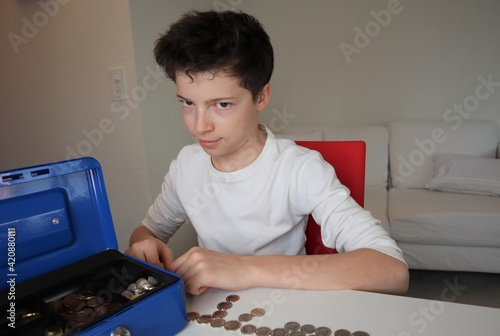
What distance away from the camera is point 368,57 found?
2707 millimetres

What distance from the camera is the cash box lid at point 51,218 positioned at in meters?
0.59

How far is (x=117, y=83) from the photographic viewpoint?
65.7 inches

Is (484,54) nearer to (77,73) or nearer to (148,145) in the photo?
(148,145)

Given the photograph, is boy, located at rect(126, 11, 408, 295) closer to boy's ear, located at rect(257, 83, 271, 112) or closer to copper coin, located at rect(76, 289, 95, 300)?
boy's ear, located at rect(257, 83, 271, 112)

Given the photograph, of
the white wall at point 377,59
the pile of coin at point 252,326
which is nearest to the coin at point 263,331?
the pile of coin at point 252,326

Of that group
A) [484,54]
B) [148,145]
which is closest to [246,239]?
[148,145]

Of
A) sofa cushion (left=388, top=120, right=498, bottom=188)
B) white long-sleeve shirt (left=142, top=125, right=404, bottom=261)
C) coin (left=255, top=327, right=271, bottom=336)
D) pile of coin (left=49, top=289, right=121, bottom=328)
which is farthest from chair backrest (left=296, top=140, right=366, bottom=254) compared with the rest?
sofa cushion (left=388, top=120, right=498, bottom=188)

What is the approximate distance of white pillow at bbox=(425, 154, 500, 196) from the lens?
7.04 ft

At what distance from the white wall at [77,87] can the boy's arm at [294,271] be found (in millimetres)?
1161

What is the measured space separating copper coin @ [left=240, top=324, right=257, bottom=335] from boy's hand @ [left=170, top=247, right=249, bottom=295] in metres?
0.10

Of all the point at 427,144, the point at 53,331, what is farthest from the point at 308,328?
the point at 427,144

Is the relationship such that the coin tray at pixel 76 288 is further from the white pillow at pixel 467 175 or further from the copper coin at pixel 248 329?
the white pillow at pixel 467 175

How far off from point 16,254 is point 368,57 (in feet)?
8.70

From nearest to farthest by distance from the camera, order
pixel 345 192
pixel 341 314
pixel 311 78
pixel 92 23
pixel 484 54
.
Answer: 1. pixel 341 314
2. pixel 345 192
3. pixel 92 23
4. pixel 484 54
5. pixel 311 78
